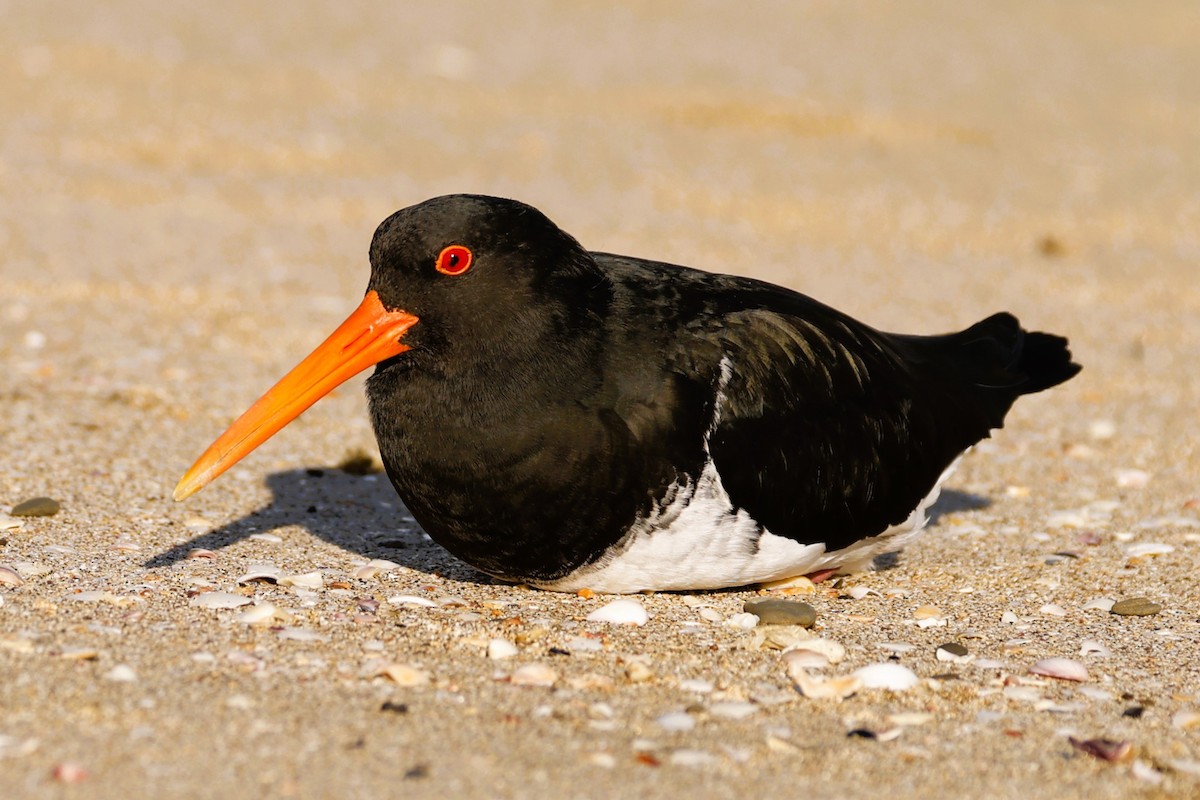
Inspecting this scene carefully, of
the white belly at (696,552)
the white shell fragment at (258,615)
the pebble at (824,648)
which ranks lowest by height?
the white shell fragment at (258,615)

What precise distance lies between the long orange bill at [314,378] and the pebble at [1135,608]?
9.17 feet

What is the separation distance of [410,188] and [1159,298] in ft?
20.9

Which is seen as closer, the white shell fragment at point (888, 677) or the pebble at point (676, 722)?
the pebble at point (676, 722)

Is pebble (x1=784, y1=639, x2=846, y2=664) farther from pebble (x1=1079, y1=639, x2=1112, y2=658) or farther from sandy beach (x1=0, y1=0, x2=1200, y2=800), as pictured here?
pebble (x1=1079, y1=639, x2=1112, y2=658)

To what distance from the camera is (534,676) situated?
4492mm

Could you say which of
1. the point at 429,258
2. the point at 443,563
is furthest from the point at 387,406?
the point at 443,563

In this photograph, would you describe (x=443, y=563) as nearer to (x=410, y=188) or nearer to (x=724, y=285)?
(x=724, y=285)

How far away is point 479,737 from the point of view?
406cm

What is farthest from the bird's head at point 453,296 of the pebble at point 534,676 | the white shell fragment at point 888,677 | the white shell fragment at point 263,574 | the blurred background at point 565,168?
the blurred background at point 565,168

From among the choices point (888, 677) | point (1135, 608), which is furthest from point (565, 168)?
point (888, 677)

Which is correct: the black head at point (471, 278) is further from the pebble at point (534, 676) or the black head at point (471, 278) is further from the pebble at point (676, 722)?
the pebble at point (676, 722)

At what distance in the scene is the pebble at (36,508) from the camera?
5863 millimetres

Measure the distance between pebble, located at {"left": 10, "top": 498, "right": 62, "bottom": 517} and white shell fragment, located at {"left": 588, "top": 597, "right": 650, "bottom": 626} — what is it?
2309 mm

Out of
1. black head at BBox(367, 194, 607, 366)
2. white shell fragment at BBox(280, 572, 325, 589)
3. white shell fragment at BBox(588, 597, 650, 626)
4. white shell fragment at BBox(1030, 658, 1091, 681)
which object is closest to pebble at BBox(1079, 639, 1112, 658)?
white shell fragment at BBox(1030, 658, 1091, 681)
